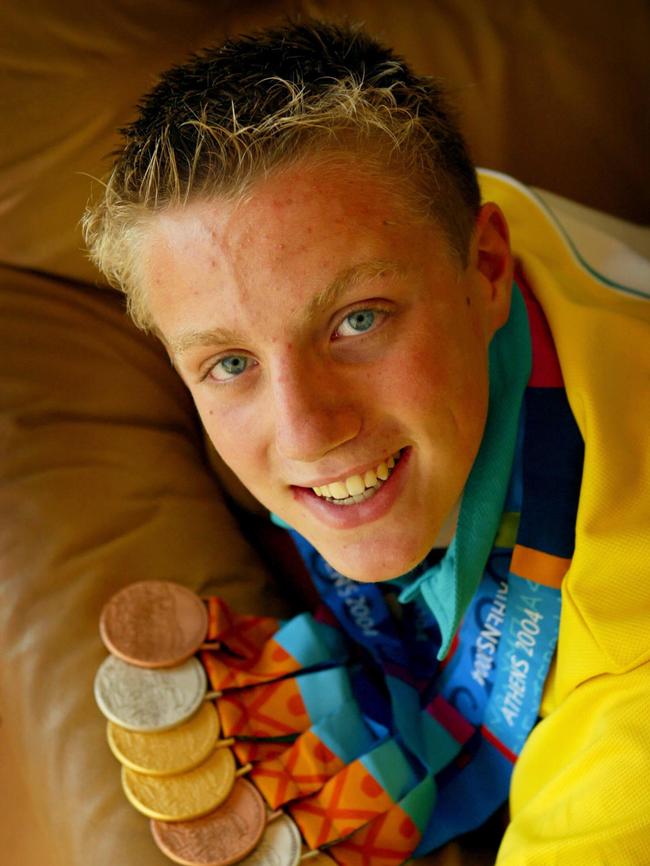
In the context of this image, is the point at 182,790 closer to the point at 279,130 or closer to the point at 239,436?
the point at 239,436

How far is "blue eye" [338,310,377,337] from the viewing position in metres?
0.81

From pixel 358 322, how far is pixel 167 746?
1.62 feet

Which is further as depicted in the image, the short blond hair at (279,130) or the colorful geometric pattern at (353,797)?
the colorful geometric pattern at (353,797)

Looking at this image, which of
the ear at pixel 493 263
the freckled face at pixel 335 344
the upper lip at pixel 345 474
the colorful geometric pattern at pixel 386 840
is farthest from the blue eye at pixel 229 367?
the colorful geometric pattern at pixel 386 840

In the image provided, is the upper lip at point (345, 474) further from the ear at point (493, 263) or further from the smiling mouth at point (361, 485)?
the ear at point (493, 263)

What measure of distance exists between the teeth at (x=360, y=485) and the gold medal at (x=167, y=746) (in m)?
0.31

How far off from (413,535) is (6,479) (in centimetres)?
52

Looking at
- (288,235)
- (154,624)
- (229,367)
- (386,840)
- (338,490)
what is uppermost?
(288,235)

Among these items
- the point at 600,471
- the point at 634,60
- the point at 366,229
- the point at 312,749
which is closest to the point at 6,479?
the point at 312,749

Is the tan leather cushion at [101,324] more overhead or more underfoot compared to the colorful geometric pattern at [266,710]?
more overhead

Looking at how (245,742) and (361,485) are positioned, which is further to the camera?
(245,742)

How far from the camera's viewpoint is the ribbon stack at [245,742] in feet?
3.16

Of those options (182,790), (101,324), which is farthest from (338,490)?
(101,324)

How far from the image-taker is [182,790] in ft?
3.19
